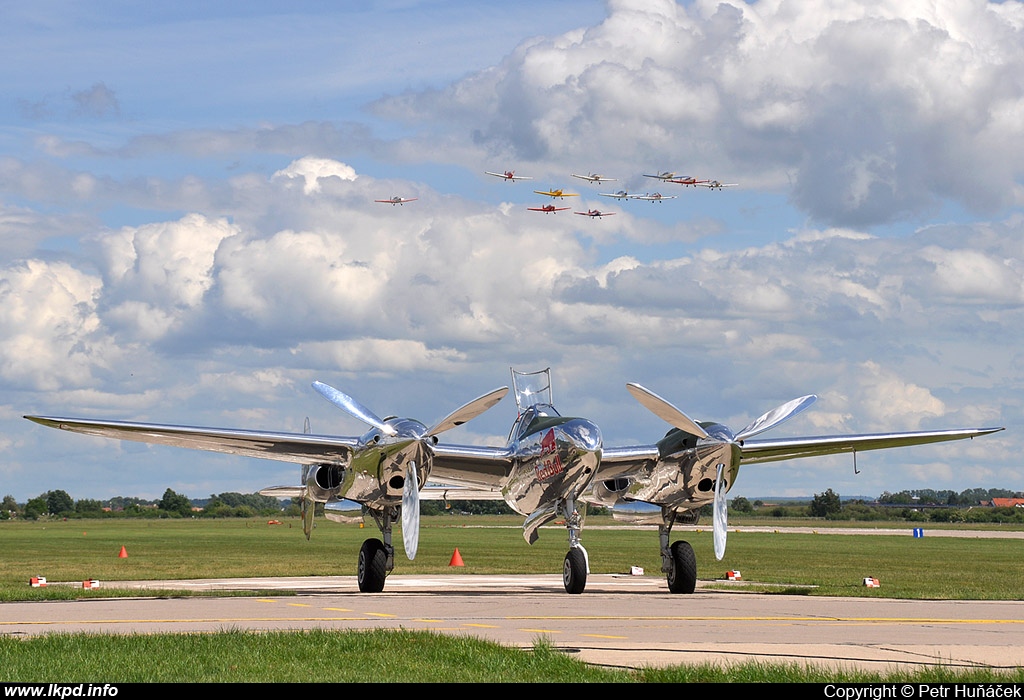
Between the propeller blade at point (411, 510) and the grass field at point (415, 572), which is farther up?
the propeller blade at point (411, 510)

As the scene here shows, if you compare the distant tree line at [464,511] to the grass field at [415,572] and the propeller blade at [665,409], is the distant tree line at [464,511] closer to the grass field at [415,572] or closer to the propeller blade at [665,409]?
the grass field at [415,572]

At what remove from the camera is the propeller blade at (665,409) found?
2419 cm

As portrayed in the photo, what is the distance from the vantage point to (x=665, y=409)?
956 inches

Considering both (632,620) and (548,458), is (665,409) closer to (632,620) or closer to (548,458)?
(548,458)

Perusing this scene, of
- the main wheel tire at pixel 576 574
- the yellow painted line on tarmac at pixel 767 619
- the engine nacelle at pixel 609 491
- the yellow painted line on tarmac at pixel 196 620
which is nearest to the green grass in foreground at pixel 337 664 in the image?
the yellow painted line on tarmac at pixel 196 620

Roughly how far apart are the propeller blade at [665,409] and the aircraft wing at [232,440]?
6.00 metres

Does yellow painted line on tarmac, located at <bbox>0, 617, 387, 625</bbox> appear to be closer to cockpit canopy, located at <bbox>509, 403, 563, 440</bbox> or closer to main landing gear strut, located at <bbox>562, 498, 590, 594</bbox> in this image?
main landing gear strut, located at <bbox>562, 498, 590, 594</bbox>

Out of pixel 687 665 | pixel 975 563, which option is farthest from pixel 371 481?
pixel 975 563

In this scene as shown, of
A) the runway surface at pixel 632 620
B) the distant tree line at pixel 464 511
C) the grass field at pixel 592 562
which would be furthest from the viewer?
the distant tree line at pixel 464 511

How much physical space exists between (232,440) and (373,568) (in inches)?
166

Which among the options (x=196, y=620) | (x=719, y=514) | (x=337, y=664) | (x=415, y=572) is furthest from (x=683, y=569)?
(x=337, y=664)

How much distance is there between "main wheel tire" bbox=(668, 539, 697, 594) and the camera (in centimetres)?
2547
